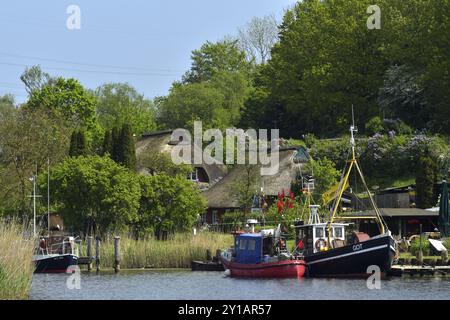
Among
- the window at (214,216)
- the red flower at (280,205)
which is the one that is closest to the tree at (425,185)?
the red flower at (280,205)

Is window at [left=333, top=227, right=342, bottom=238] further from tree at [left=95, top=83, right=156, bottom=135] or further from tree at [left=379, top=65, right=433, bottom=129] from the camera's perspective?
tree at [left=95, top=83, right=156, bottom=135]

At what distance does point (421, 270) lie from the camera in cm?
6006

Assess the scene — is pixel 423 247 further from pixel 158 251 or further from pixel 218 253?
pixel 158 251

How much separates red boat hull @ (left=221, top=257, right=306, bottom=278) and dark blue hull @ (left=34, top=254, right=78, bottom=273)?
10.6 metres

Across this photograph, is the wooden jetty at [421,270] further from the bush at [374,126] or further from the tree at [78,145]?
the bush at [374,126]

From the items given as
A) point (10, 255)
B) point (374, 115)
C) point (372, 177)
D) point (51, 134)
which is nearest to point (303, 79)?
point (374, 115)

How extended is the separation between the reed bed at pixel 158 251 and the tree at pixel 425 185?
15566 mm

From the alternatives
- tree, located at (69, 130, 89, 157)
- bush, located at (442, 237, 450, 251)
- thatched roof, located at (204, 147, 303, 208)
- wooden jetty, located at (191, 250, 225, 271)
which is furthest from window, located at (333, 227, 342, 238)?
tree, located at (69, 130, 89, 157)

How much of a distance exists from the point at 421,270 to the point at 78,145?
41.2m

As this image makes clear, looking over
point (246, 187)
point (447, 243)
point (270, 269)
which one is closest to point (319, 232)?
point (270, 269)

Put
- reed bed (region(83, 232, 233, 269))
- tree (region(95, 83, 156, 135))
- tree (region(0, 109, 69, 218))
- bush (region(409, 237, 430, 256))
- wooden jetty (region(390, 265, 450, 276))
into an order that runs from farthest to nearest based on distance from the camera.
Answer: tree (region(95, 83, 156, 135)) → tree (region(0, 109, 69, 218)) → reed bed (region(83, 232, 233, 269)) → bush (region(409, 237, 430, 256)) → wooden jetty (region(390, 265, 450, 276))

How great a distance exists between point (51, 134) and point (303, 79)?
1003 inches

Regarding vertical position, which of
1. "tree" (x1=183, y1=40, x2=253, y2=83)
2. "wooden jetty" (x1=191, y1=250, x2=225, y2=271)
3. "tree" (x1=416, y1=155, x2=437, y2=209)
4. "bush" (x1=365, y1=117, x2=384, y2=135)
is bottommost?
"wooden jetty" (x1=191, y1=250, x2=225, y2=271)

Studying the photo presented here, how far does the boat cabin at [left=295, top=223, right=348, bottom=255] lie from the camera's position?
63781mm
